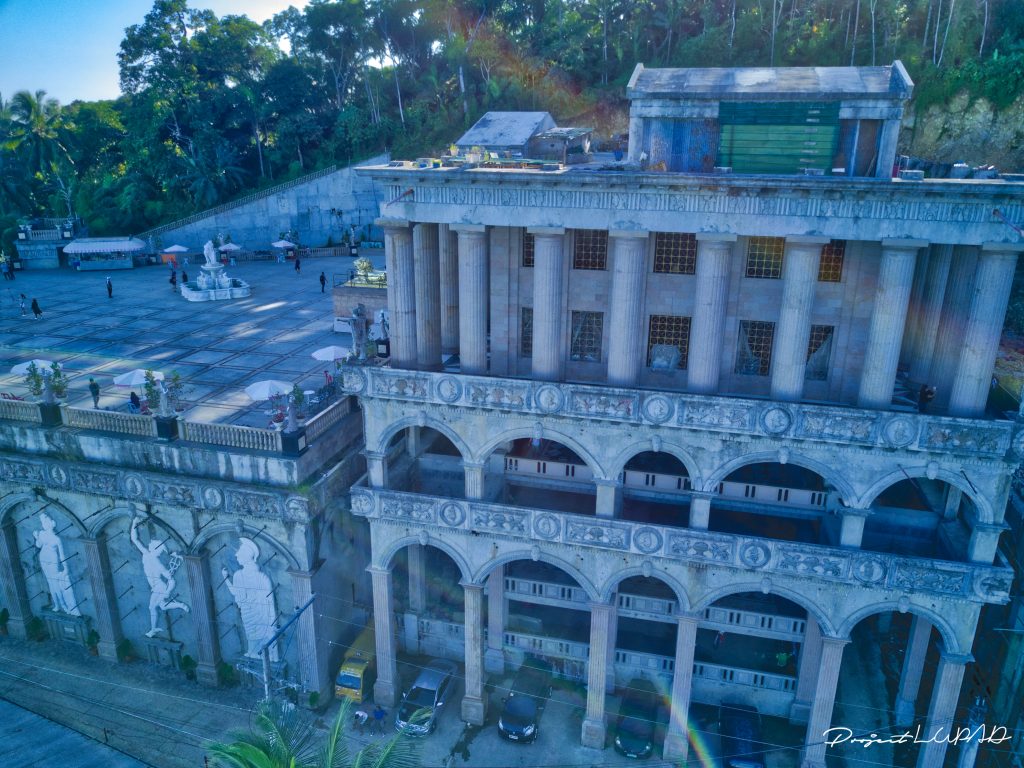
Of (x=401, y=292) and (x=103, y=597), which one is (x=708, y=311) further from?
(x=103, y=597)

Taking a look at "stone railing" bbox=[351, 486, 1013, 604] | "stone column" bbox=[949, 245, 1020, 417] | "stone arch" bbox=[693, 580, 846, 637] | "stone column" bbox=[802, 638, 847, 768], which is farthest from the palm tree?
"stone column" bbox=[949, 245, 1020, 417]

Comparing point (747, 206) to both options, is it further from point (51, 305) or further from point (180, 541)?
point (51, 305)

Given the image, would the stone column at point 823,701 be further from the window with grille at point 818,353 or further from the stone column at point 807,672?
the window with grille at point 818,353

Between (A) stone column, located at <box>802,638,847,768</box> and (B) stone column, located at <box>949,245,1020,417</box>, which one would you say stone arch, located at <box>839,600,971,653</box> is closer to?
(A) stone column, located at <box>802,638,847,768</box>

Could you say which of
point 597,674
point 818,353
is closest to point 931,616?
point 818,353

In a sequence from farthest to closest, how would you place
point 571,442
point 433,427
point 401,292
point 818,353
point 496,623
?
point 496,623 → point 401,292 → point 433,427 → point 818,353 → point 571,442

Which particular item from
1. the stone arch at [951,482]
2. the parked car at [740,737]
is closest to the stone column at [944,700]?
the stone arch at [951,482]
